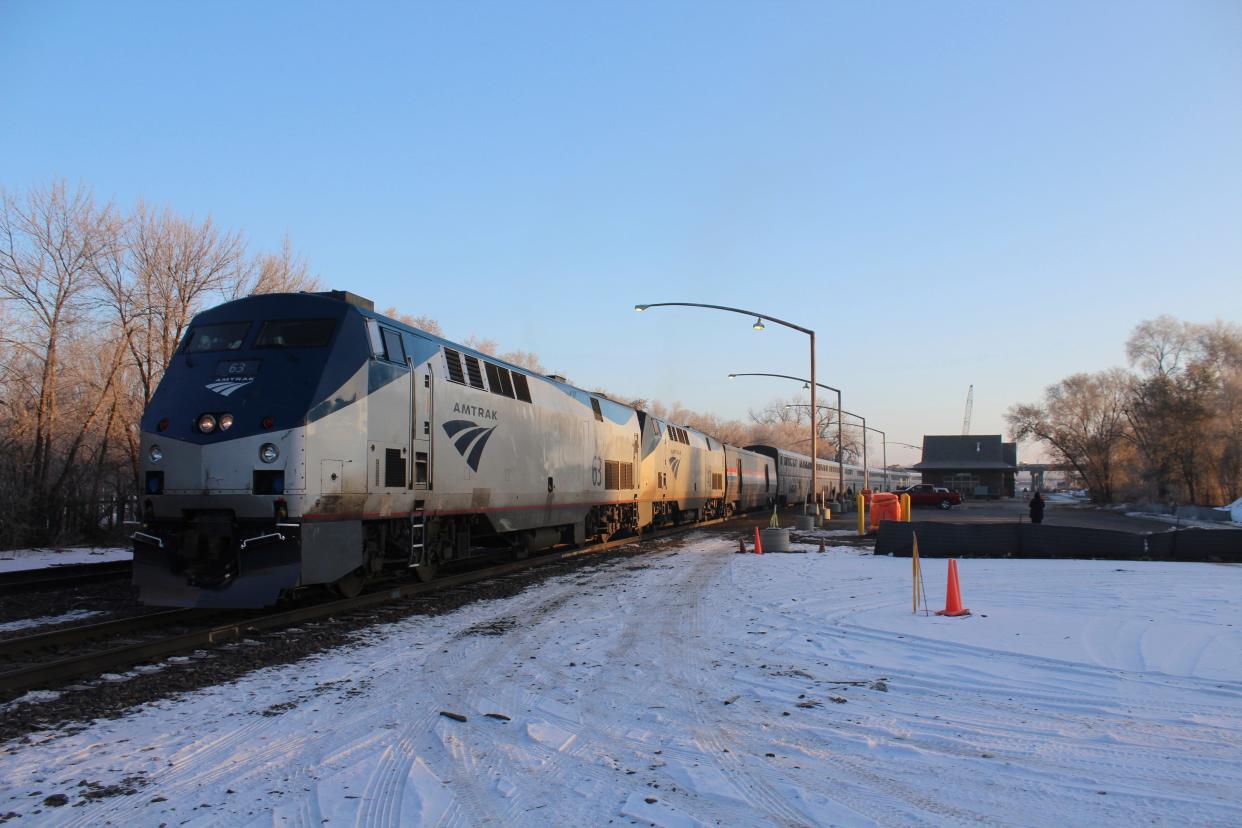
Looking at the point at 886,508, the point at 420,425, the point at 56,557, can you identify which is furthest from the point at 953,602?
the point at 56,557

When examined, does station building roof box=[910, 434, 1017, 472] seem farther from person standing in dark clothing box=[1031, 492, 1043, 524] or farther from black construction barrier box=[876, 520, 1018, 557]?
black construction barrier box=[876, 520, 1018, 557]

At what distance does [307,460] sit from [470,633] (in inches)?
113

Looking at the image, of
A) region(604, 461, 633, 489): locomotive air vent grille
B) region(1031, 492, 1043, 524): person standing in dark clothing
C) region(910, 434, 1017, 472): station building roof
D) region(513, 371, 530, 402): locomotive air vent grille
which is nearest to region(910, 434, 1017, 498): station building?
region(910, 434, 1017, 472): station building roof

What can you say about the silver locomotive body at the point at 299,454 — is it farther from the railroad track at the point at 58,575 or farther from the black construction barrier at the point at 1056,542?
the black construction barrier at the point at 1056,542

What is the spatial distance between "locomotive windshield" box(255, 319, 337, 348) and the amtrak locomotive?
17 mm

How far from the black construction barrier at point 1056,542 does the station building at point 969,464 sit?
7541 cm

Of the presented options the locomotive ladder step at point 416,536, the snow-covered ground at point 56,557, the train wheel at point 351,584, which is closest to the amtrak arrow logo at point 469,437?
the locomotive ladder step at point 416,536

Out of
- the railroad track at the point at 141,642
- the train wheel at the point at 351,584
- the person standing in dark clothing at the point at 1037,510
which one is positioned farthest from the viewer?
the person standing in dark clothing at the point at 1037,510

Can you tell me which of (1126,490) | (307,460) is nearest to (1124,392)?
(1126,490)

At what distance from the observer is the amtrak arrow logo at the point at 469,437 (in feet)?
40.7

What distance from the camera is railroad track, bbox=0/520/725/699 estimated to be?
6656 millimetres

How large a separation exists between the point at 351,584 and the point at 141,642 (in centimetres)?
281

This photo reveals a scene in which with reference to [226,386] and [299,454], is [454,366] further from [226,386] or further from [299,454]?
[299,454]

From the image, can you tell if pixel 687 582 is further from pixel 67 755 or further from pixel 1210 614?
pixel 67 755
